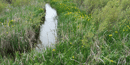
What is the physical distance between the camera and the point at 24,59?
271 cm

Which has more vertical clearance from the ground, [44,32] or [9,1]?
[9,1]

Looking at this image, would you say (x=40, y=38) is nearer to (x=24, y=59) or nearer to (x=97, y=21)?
(x=24, y=59)

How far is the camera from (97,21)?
4.66 m

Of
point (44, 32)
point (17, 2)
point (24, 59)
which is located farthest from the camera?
point (17, 2)

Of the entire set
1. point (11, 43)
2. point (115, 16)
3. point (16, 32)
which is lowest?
point (11, 43)

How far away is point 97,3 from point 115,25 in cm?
322

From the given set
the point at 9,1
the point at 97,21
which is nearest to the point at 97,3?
the point at 97,21

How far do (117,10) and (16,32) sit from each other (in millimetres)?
3931

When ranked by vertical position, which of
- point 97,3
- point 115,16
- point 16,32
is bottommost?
point 16,32

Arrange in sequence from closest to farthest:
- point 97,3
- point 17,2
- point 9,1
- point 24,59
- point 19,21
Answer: point 24,59
point 19,21
point 97,3
point 17,2
point 9,1

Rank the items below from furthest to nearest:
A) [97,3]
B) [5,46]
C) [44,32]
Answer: [97,3]
[44,32]
[5,46]

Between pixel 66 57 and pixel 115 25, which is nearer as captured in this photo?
pixel 66 57

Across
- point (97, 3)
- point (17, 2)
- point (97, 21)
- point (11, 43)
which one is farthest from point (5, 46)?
point (97, 3)

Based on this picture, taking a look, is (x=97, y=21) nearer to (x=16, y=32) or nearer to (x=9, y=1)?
(x=16, y=32)
